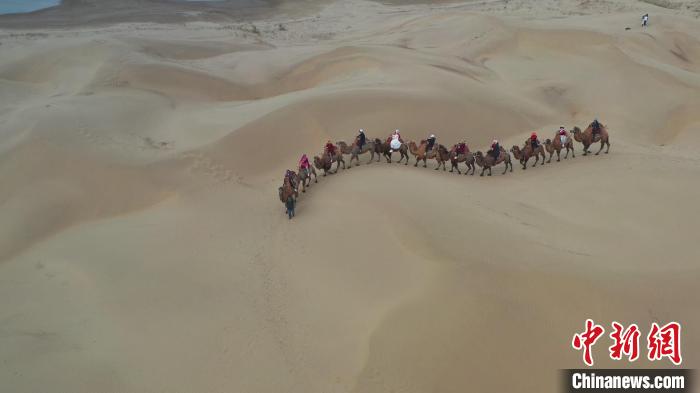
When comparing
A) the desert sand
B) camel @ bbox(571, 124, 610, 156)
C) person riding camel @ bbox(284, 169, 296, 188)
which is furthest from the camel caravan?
person riding camel @ bbox(284, 169, 296, 188)

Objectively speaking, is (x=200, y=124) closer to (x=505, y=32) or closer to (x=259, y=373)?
(x=259, y=373)

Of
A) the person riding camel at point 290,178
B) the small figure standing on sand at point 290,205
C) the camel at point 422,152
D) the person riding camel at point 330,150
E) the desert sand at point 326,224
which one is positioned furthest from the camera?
the camel at point 422,152

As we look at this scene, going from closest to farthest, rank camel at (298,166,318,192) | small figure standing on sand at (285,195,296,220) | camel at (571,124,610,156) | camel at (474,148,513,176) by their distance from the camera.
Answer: small figure standing on sand at (285,195,296,220), camel at (298,166,318,192), camel at (474,148,513,176), camel at (571,124,610,156)

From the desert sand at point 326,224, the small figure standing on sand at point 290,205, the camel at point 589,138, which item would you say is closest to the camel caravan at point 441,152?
the camel at point 589,138

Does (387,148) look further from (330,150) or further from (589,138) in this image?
(589,138)

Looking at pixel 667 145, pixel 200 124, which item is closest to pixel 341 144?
pixel 200 124

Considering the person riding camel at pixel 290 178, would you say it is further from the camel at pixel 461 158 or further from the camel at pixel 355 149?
the camel at pixel 461 158

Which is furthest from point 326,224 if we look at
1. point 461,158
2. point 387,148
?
point 461,158

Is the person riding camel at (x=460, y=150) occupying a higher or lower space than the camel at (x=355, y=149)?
lower

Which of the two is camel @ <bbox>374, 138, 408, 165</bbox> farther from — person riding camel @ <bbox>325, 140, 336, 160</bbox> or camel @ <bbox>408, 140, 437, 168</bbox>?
person riding camel @ <bbox>325, 140, 336, 160</bbox>
